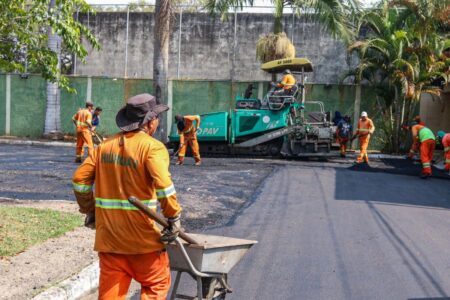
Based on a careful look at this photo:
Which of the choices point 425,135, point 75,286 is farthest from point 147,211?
point 425,135

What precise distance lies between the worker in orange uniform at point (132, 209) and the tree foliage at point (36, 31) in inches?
141

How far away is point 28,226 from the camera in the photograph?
757 centimetres

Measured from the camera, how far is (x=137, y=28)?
26922 mm

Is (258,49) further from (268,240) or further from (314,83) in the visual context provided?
(268,240)

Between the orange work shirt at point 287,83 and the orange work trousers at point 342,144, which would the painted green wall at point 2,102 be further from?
the orange work trousers at point 342,144

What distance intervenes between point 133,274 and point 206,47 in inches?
894

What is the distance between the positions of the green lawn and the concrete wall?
1789 cm

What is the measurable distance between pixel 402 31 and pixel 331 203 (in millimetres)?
11089

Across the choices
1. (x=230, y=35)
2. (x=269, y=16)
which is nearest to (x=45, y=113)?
(x=230, y=35)

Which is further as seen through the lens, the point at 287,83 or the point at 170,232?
the point at 287,83

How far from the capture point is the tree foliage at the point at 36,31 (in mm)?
7284

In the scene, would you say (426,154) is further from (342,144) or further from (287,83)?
(287,83)

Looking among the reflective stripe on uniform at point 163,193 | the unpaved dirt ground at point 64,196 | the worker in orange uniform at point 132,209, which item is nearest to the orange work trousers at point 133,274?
the worker in orange uniform at point 132,209

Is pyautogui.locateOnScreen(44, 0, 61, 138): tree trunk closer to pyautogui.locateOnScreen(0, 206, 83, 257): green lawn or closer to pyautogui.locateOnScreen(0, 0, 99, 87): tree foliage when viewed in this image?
pyautogui.locateOnScreen(0, 206, 83, 257): green lawn
